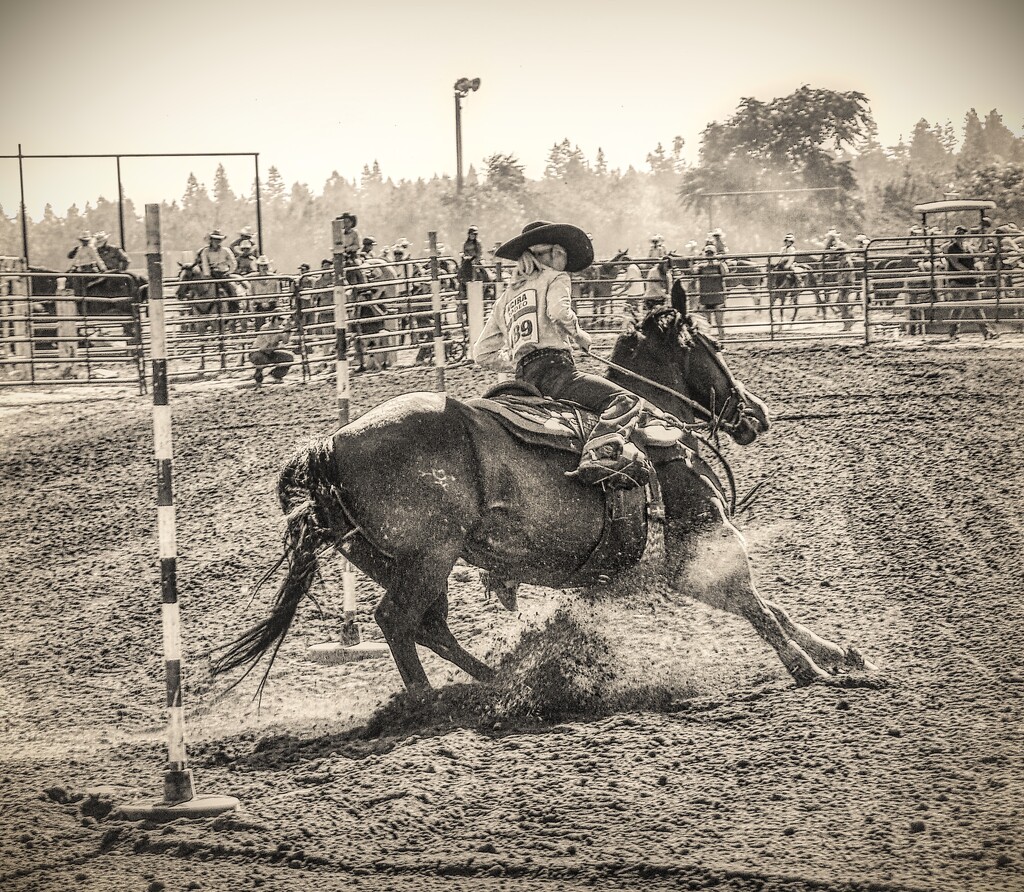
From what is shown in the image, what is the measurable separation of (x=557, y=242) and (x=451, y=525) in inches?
68.5

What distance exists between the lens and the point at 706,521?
6695 mm

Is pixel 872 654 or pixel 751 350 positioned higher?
pixel 751 350

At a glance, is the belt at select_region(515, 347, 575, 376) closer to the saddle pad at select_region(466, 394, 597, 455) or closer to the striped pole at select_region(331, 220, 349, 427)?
the saddle pad at select_region(466, 394, 597, 455)

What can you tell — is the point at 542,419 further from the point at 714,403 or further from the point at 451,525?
the point at 714,403

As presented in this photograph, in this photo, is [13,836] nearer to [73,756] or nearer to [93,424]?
[73,756]

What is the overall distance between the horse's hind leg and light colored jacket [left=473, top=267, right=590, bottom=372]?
4.68 ft

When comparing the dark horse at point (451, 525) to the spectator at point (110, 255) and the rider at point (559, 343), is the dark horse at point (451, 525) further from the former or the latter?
the spectator at point (110, 255)

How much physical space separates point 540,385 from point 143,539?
504 centimetres

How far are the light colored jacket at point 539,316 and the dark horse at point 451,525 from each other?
0.56m

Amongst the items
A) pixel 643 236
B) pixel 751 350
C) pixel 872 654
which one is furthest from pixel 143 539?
pixel 643 236

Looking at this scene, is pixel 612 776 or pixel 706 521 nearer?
pixel 612 776

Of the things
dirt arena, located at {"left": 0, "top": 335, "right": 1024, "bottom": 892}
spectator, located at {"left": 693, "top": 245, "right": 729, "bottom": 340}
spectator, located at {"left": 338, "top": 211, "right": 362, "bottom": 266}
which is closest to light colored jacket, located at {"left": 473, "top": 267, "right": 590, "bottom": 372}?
dirt arena, located at {"left": 0, "top": 335, "right": 1024, "bottom": 892}

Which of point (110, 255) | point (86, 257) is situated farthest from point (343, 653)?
point (110, 255)

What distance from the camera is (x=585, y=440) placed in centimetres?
637
